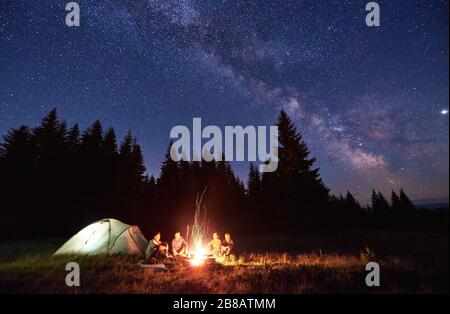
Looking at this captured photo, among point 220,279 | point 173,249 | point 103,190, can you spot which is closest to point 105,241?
point 173,249

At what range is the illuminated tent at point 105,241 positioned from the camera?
42.3 ft

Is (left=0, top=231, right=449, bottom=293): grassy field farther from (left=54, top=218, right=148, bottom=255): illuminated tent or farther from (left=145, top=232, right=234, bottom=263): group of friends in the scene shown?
(left=54, top=218, right=148, bottom=255): illuminated tent

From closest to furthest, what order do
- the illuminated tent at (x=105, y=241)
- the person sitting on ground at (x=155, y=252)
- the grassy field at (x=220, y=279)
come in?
the grassy field at (x=220, y=279) < the person sitting on ground at (x=155, y=252) < the illuminated tent at (x=105, y=241)

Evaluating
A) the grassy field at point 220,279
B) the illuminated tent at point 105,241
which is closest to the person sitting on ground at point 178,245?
the illuminated tent at point 105,241

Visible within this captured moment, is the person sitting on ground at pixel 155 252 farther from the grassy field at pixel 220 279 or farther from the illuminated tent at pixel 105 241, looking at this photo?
the illuminated tent at pixel 105 241

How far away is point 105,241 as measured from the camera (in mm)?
13094

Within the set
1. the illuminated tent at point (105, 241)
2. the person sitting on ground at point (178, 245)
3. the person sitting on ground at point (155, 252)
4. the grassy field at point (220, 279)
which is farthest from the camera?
the person sitting on ground at point (178, 245)

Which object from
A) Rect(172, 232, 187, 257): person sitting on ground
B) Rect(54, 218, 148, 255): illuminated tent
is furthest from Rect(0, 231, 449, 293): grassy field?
Rect(172, 232, 187, 257): person sitting on ground

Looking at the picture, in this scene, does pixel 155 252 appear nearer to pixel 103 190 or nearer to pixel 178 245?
pixel 178 245

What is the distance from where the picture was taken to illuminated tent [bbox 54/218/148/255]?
12.9 metres

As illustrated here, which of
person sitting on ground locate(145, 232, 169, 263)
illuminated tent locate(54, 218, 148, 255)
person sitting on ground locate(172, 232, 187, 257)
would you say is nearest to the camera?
person sitting on ground locate(145, 232, 169, 263)
